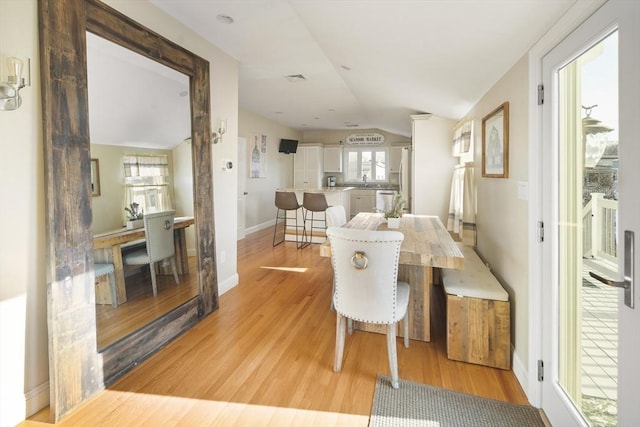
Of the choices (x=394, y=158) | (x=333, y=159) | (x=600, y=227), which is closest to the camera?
(x=600, y=227)

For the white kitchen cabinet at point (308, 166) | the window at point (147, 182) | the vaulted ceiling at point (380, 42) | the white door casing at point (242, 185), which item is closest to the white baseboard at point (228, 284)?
the window at point (147, 182)

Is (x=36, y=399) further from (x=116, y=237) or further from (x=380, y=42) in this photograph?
(x=380, y=42)

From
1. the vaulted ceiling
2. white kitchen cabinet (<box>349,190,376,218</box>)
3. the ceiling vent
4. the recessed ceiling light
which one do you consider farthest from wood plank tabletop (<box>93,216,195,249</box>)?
white kitchen cabinet (<box>349,190,376,218</box>)

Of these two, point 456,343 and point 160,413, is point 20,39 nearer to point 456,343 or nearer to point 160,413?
point 160,413

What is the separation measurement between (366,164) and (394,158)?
32.4 inches

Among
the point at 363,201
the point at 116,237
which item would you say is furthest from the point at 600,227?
the point at 363,201

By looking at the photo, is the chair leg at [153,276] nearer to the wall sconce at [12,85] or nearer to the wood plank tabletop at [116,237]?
the wood plank tabletop at [116,237]

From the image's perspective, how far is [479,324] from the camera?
2.13 m

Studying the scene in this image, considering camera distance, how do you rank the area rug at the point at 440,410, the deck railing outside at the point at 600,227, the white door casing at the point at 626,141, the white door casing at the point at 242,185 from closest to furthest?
the white door casing at the point at 626,141
the deck railing outside at the point at 600,227
the area rug at the point at 440,410
the white door casing at the point at 242,185

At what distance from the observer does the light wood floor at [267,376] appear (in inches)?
67.7

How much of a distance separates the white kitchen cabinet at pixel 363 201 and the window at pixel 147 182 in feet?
20.9

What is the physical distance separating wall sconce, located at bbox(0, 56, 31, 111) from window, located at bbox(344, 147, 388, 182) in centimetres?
819

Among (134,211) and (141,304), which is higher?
(134,211)

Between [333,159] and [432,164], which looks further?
[333,159]
